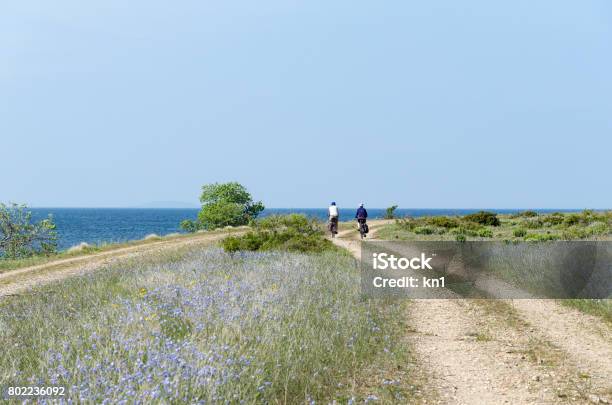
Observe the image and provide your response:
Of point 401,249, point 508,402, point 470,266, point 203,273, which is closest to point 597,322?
point 508,402

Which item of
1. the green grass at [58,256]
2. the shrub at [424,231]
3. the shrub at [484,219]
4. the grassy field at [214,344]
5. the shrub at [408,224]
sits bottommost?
the green grass at [58,256]

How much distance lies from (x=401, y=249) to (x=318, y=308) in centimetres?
1607

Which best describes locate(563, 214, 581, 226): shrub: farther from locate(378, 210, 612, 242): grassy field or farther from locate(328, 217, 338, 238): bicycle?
locate(328, 217, 338, 238): bicycle

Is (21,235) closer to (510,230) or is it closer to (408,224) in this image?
(408,224)

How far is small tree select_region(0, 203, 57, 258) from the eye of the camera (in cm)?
3550

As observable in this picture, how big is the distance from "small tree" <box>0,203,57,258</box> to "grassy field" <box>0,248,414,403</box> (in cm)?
2573

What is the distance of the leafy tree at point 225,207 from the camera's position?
180 ft

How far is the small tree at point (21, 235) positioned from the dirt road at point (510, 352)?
98.9 ft

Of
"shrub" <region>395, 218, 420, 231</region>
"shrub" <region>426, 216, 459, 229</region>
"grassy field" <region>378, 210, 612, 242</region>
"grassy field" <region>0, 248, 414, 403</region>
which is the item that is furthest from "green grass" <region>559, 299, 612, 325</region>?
"shrub" <region>426, 216, 459, 229</region>

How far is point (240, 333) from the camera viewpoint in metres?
7.51

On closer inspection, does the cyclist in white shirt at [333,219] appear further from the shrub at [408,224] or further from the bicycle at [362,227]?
the shrub at [408,224]

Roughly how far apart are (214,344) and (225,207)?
160ft

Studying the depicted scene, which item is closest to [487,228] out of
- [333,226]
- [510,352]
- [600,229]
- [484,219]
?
[484,219]

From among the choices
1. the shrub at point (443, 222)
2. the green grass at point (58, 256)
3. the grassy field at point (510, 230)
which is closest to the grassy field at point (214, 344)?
the green grass at point (58, 256)
